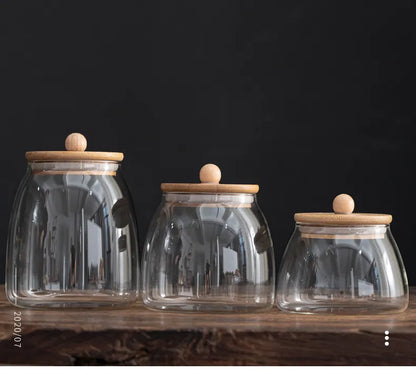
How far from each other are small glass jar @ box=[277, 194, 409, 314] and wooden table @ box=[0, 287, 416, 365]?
0.09m

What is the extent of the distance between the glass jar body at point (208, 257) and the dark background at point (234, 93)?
0.74 meters

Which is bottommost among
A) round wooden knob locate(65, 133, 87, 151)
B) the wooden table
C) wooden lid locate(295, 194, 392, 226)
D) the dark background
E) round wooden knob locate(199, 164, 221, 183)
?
the wooden table

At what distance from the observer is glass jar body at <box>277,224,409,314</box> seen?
3.47ft

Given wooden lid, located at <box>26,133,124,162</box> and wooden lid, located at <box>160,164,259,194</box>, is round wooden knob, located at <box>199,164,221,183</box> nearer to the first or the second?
wooden lid, located at <box>160,164,259,194</box>

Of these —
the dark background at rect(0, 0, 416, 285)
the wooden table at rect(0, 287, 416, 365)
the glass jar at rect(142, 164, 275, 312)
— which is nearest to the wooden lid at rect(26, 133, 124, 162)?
the glass jar at rect(142, 164, 275, 312)

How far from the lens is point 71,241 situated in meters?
1.10

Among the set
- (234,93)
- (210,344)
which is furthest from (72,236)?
(234,93)

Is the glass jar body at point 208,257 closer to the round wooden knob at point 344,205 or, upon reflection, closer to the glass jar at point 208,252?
the glass jar at point 208,252

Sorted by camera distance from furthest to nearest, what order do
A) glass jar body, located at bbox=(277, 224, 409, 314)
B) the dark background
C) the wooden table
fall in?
the dark background < glass jar body, located at bbox=(277, 224, 409, 314) < the wooden table

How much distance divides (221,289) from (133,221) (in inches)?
6.4

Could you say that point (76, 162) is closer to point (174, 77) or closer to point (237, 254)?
point (237, 254)

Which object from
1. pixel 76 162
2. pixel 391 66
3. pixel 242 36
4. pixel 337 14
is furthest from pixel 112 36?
pixel 76 162

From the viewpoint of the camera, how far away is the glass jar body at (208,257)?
1.08 metres

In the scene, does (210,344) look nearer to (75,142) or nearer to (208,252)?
(208,252)
